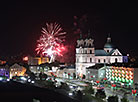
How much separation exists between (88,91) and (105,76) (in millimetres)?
26375

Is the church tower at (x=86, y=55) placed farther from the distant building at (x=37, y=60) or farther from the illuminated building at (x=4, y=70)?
the distant building at (x=37, y=60)

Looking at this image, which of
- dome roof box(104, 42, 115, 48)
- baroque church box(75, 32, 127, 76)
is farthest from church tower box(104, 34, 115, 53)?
baroque church box(75, 32, 127, 76)

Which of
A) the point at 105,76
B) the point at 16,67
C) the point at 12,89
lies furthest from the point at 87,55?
the point at 12,89

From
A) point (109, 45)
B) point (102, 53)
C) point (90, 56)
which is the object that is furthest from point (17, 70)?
point (109, 45)

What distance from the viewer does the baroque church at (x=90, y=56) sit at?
262ft

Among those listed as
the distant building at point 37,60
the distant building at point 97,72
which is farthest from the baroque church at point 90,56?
the distant building at point 37,60

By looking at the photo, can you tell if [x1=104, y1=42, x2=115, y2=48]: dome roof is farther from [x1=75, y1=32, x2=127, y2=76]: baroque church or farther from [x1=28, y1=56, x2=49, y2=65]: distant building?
[x1=28, y1=56, x2=49, y2=65]: distant building

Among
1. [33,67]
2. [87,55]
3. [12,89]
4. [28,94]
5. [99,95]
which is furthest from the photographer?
[33,67]

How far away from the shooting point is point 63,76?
3342 inches

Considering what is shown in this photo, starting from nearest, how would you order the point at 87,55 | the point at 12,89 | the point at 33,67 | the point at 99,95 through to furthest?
the point at 99,95
the point at 12,89
the point at 87,55
the point at 33,67

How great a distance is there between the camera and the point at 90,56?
80.1 m

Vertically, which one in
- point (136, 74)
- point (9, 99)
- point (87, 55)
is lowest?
point (9, 99)

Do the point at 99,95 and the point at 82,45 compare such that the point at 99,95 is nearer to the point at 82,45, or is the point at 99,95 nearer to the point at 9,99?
the point at 9,99

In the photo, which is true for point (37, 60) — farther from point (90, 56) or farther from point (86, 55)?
point (90, 56)
